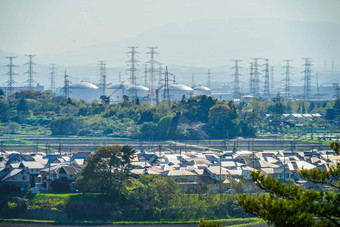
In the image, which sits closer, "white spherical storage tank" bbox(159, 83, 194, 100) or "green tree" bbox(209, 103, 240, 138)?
"green tree" bbox(209, 103, 240, 138)

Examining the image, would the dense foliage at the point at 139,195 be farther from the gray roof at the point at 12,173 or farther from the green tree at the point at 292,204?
the green tree at the point at 292,204

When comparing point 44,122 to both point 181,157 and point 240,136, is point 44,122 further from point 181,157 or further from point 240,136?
point 181,157

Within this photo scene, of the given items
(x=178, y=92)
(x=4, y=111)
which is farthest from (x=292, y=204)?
(x=178, y=92)

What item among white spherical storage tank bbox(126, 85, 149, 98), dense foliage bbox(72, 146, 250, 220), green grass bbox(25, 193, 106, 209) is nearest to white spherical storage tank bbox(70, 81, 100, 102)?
white spherical storage tank bbox(126, 85, 149, 98)

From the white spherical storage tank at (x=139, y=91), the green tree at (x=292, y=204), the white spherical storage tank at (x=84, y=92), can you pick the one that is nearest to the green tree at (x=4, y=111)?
the white spherical storage tank at (x=139, y=91)

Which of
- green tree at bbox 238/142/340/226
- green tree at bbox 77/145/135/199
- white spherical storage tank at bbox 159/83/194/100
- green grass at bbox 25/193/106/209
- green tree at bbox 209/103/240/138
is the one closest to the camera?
green tree at bbox 238/142/340/226

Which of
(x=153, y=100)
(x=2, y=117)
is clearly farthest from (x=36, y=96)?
(x=153, y=100)

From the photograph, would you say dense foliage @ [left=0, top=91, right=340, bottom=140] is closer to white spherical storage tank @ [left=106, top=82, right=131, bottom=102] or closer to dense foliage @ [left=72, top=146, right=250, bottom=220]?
white spherical storage tank @ [left=106, top=82, right=131, bottom=102]
